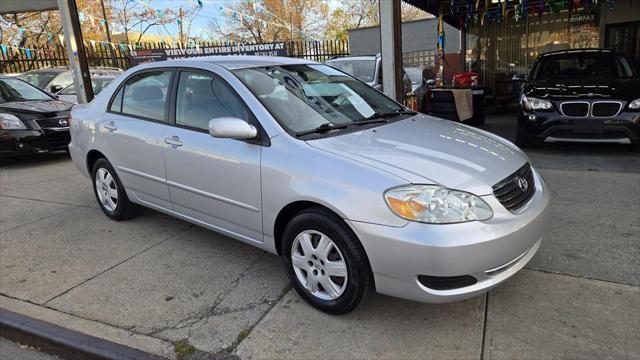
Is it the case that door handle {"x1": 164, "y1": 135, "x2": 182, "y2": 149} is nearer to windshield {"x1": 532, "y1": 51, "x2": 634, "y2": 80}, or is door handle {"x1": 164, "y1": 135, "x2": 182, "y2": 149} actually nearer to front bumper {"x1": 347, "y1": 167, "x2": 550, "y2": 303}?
front bumper {"x1": 347, "y1": 167, "x2": 550, "y2": 303}

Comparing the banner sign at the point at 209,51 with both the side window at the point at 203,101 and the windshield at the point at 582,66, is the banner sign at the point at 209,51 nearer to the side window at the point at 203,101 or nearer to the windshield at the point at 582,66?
the windshield at the point at 582,66

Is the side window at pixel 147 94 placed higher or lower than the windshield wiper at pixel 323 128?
higher

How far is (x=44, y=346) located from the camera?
300cm

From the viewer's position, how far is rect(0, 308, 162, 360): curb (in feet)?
9.07

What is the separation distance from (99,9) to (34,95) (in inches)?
1107

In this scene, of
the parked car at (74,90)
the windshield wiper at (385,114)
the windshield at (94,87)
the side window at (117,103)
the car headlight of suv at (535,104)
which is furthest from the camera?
the windshield at (94,87)

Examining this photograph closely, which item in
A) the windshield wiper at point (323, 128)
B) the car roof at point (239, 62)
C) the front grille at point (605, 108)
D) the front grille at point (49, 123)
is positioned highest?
the car roof at point (239, 62)

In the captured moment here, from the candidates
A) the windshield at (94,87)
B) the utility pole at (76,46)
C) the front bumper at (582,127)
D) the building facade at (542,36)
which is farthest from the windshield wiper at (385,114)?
the building facade at (542,36)

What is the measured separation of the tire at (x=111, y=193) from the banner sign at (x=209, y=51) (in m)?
11.7

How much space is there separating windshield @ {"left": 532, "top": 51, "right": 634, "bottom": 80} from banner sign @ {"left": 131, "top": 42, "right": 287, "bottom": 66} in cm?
975

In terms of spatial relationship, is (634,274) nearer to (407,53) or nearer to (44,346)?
(44,346)

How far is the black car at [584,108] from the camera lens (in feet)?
21.4

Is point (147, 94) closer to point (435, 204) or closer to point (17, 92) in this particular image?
point (435, 204)

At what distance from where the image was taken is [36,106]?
839 centimetres
